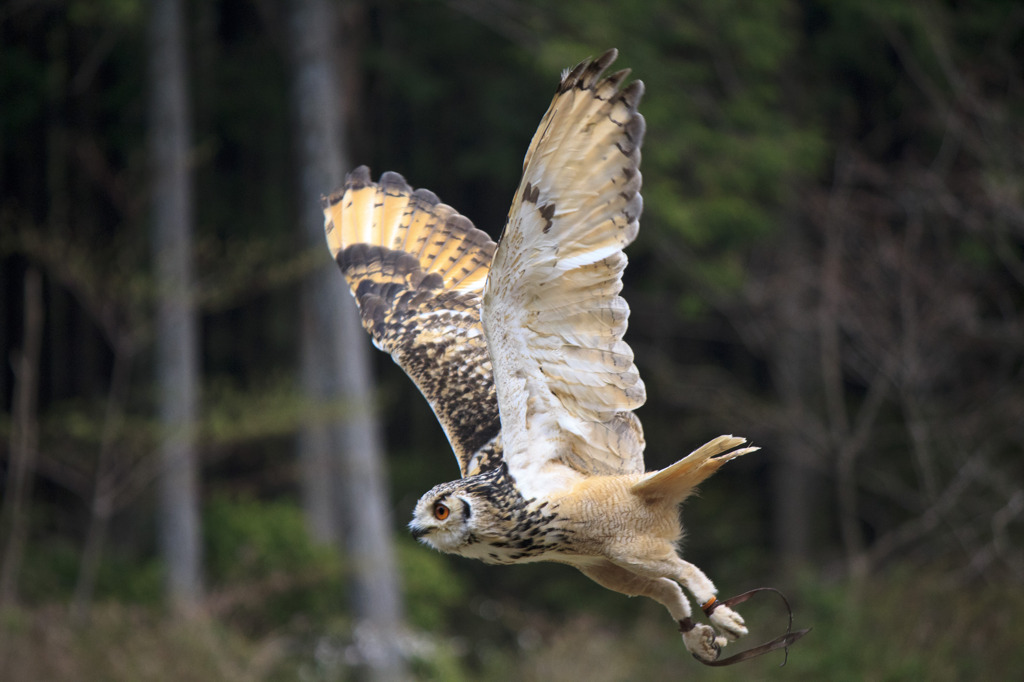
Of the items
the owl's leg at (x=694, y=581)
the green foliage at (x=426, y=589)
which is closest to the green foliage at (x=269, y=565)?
the green foliage at (x=426, y=589)

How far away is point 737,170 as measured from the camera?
→ 841 centimetres

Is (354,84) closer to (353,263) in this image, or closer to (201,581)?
(201,581)

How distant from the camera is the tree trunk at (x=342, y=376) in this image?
846cm

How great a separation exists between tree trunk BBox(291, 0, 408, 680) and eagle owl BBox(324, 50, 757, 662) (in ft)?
18.4

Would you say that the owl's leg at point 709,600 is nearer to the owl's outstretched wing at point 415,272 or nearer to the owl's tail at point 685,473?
the owl's tail at point 685,473

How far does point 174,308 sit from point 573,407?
5.63 meters

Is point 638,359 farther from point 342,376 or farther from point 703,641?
point 703,641

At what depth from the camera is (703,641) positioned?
2779 mm

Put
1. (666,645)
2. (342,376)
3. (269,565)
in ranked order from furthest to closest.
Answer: (342,376), (269,565), (666,645)

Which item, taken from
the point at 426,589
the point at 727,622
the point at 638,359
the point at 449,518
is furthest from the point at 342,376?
the point at 727,622

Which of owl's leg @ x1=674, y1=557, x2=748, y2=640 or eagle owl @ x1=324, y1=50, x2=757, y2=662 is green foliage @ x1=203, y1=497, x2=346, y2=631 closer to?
eagle owl @ x1=324, y1=50, x2=757, y2=662

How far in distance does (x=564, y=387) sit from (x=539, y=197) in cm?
52

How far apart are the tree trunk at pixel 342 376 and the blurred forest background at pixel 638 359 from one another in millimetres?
28

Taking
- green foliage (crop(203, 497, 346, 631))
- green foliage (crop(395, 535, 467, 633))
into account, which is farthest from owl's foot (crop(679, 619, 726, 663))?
green foliage (crop(395, 535, 467, 633))
